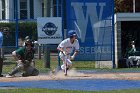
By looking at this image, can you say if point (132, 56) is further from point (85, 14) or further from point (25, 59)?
point (25, 59)

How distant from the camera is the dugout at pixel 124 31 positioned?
28.1m

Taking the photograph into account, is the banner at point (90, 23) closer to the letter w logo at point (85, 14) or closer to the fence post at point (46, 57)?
the letter w logo at point (85, 14)

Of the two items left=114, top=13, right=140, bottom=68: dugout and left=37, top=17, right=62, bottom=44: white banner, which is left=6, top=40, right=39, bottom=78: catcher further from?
left=114, top=13, right=140, bottom=68: dugout

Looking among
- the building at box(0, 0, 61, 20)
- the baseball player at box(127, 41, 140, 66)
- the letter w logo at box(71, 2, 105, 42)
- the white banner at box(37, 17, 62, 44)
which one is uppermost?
the building at box(0, 0, 61, 20)

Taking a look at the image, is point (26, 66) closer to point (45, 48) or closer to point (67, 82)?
point (67, 82)

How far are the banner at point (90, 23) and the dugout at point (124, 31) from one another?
167 cm

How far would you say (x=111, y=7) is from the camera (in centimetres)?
2653

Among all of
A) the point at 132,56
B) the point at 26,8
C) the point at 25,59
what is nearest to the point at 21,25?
the point at 132,56

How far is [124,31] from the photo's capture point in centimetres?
3141

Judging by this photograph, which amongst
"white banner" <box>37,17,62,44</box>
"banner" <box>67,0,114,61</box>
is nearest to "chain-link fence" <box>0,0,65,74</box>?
"banner" <box>67,0,114,61</box>

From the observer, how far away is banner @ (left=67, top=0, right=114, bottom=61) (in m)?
26.3

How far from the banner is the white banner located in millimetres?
844

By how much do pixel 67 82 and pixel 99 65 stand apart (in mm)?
10047

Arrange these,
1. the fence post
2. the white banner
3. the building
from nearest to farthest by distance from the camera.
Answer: the white banner, the fence post, the building
